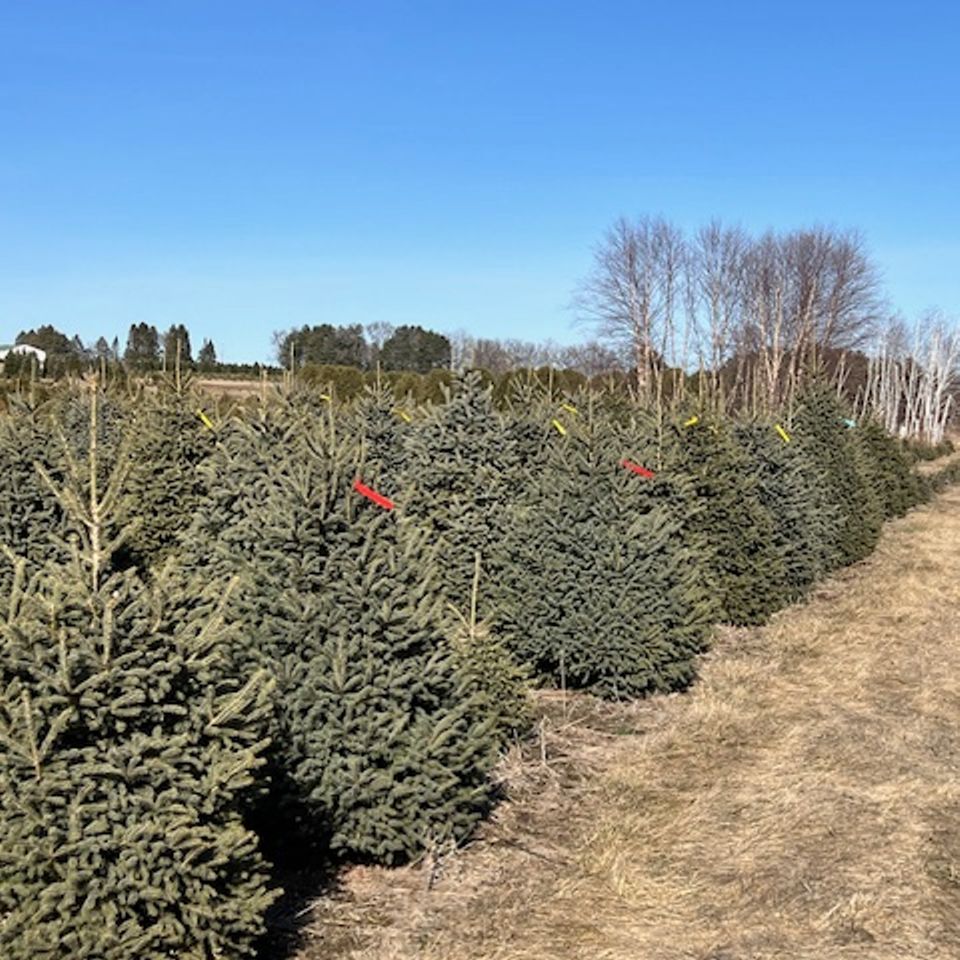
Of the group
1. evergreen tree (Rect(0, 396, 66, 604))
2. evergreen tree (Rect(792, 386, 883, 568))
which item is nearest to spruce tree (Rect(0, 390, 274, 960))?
evergreen tree (Rect(0, 396, 66, 604))

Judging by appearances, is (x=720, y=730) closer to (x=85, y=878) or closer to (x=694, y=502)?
(x=694, y=502)

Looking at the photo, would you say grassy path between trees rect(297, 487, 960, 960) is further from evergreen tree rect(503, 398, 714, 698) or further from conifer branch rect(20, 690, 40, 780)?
conifer branch rect(20, 690, 40, 780)

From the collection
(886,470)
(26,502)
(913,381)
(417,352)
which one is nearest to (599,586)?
(26,502)

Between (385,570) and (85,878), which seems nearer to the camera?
(85,878)

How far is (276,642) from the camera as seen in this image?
13.8 ft

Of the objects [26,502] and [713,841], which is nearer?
[713,841]

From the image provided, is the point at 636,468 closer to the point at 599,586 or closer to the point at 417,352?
the point at 599,586

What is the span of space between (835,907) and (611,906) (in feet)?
3.02

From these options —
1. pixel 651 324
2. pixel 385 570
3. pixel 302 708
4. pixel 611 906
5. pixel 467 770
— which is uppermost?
pixel 651 324

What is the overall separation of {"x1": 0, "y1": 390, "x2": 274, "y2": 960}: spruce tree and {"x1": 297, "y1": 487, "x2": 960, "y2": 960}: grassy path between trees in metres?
0.75

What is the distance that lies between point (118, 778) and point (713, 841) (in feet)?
9.41

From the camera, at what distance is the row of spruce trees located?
9.66 ft

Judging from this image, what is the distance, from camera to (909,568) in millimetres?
12945

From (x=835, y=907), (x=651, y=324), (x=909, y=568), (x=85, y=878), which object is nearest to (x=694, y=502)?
(x=835, y=907)
